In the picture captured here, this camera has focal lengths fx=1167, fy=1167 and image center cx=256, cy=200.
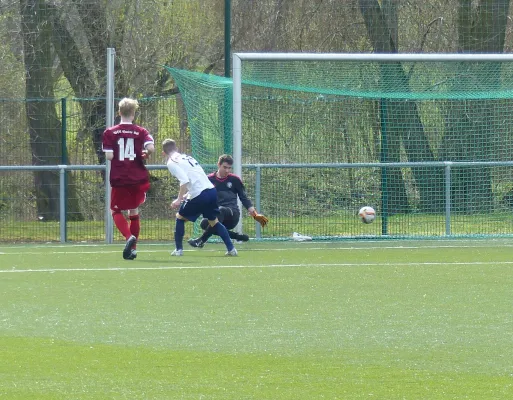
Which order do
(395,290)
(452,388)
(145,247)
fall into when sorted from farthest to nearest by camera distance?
(145,247)
(395,290)
(452,388)

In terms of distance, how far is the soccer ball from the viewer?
15.3 meters

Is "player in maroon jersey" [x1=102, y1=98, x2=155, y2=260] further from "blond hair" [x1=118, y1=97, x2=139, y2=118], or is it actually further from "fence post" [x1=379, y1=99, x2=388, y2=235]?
"fence post" [x1=379, y1=99, x2=388, y2=235]

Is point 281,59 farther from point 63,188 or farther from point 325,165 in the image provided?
point 63,188

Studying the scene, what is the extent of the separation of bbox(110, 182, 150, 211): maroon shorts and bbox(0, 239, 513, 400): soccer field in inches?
28.9

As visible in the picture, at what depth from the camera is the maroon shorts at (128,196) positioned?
40.4 ft

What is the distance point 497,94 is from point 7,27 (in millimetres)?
8441

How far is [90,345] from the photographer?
21.1ft

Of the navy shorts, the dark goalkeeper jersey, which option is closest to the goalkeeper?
the dark goalkeeper jersey

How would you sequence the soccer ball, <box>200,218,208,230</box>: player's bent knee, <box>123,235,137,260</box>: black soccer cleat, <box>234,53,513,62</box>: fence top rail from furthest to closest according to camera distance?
the soccer ball < <box>234,53,513,62</box>: fence top rail < <box>200,218,208,230</box>: player's bent knee < <box>123,235,137,260</box>: black soccer cleat

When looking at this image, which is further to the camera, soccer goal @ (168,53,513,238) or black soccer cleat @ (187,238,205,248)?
soccer goal @ (168,53,513,238)

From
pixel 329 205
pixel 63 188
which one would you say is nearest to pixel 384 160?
pixel 329 205

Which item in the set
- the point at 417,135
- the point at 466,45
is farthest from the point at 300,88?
the point at 466,45

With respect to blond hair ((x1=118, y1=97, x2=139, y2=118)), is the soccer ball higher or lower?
lower

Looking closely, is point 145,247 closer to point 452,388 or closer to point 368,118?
point 368,118
